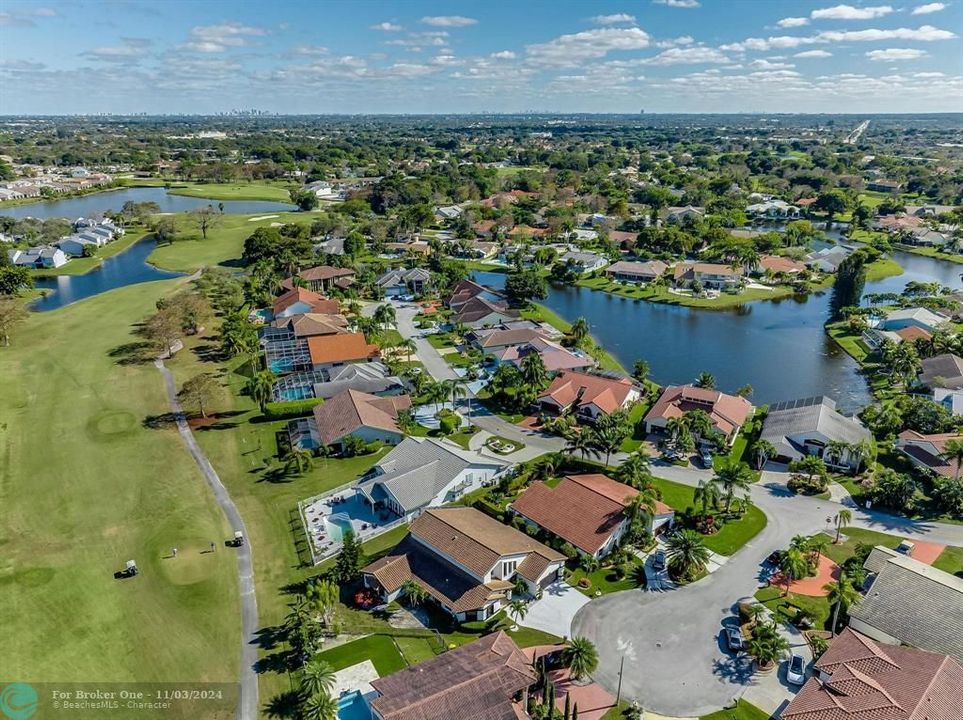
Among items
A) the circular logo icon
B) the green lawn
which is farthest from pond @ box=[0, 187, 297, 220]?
the circular logo icon

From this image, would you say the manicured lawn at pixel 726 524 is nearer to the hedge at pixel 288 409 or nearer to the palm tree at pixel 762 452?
the palm tree at pixel 762 452

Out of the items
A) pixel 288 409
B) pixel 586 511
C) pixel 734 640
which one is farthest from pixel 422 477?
pixel 734 640

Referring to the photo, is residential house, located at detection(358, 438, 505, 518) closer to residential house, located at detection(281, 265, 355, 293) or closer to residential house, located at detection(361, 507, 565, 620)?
residential house, located at detection(361, 507, 565, 620)

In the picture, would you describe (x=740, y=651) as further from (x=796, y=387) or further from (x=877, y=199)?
(x=877, y=199)

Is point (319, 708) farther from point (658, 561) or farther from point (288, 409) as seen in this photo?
point (288, 409)

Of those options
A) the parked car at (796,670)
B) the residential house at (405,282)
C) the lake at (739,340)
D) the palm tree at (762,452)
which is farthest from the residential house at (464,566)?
the residential house at (405,282)

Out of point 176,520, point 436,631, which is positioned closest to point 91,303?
point 176,520
